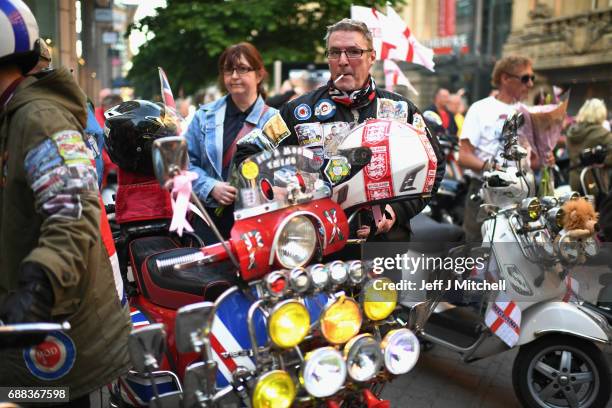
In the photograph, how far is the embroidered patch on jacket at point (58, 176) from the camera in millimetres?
1831

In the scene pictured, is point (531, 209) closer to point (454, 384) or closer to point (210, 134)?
point (454, 384)

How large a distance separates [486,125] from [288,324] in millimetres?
3561

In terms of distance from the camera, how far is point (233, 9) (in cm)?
1512

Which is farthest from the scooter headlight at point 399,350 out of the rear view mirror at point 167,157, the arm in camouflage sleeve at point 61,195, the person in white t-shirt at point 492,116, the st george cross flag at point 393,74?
the st george cross flag at point 393,74

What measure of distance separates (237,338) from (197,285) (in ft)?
1.50

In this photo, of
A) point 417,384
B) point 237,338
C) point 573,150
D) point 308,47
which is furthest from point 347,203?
point 308,47

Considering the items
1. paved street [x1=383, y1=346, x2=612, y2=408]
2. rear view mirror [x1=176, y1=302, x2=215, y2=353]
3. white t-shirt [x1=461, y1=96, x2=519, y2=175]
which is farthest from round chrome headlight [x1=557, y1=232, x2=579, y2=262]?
rear view mirror [x1=176, y1=302, x2=215, y2=353]

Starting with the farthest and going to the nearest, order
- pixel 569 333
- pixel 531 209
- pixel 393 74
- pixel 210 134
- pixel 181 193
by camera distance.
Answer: pixel 393 74
pixel 210 134
pixel 531 209
pixel 569 333
pixel 181 193

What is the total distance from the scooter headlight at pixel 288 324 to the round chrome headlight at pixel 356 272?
226 millimetres

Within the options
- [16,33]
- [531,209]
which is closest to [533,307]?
[531,209]

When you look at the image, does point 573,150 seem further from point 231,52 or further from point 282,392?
point 282,392

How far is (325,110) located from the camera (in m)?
3.23

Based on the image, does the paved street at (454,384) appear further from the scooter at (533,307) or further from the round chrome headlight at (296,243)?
the round chrome headlight at (296,243)

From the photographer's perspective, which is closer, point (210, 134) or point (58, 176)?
point (58, 176)
